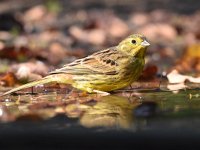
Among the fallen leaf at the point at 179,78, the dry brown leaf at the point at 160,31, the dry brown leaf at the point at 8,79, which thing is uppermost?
the dry brown leaf at the point at 160,31

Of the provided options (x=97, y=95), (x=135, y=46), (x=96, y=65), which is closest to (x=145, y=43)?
(x=135, y=46)

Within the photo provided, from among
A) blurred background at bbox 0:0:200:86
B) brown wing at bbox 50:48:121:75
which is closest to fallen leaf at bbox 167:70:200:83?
blurred background at bbox 0:0:200:86

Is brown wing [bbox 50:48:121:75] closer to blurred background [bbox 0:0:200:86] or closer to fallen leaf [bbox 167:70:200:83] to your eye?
fallen leaf [bbox 167:70:200:83]

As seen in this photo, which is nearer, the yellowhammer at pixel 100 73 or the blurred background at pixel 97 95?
the blurred background at pixel 97 95

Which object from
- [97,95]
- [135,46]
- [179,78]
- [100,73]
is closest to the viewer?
[97,95]

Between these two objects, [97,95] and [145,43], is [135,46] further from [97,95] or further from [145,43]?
[97,95]

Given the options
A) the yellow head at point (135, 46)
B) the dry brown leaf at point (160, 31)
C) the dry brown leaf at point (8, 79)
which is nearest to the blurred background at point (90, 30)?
the dry brown leaf at point (160, 31)

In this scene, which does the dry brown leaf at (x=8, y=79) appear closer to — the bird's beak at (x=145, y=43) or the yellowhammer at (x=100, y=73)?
the yellowhammer at (x=100, y=73)
